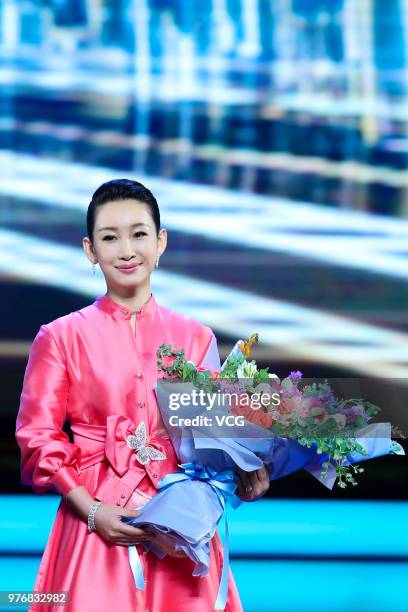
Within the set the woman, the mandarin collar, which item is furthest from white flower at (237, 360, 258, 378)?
the mandarin collar

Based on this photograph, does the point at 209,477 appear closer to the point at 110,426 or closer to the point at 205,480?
the point at 205,480

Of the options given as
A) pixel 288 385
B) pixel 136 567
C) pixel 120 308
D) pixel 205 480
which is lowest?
pixel 136 567

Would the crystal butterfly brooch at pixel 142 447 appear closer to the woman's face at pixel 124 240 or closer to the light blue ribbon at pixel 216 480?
the light blue ribbon at pixel 216 480

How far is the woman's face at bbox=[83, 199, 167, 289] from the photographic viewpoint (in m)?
1.73

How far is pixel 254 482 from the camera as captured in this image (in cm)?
168

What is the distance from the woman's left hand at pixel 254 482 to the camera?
167cm

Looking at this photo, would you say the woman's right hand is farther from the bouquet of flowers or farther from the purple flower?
the purple flower

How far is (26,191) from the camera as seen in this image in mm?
3232

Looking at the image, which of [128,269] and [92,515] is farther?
[128,269]

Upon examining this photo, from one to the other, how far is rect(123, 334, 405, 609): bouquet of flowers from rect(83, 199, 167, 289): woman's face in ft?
0.54

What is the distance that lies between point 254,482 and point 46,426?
1.19 ft

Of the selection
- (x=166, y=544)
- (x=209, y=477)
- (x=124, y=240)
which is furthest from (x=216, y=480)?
(x=124, y=240)

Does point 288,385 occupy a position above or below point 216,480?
above

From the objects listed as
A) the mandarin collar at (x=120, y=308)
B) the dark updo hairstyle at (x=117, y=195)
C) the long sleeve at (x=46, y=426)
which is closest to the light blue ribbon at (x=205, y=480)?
the long sleeve at (x=46, y=426)
